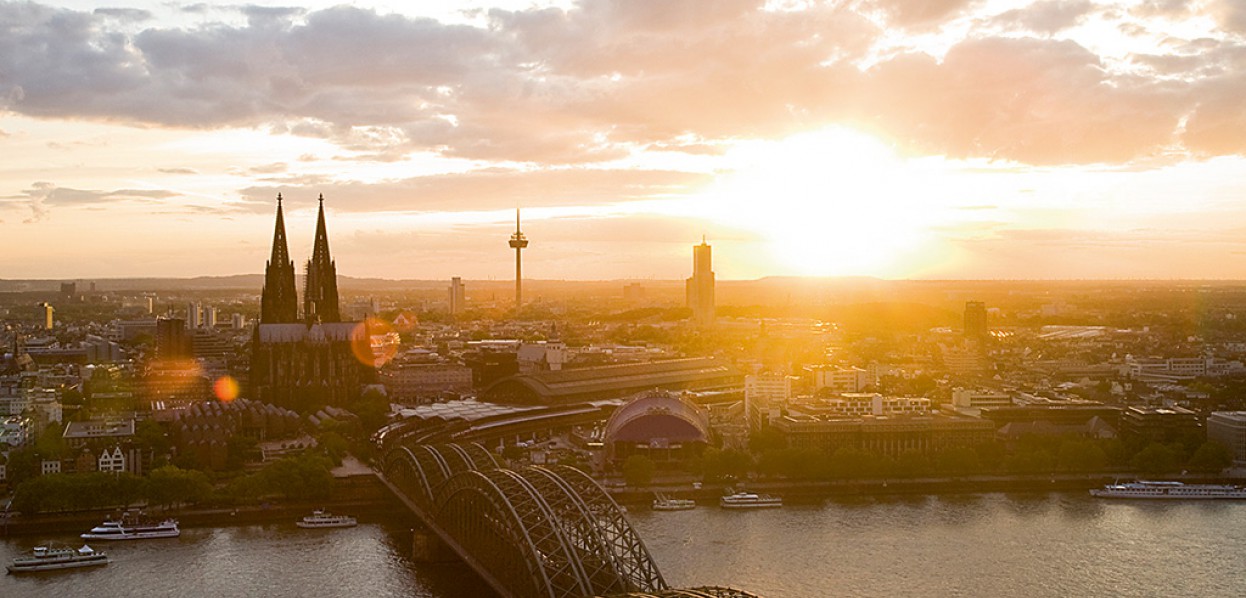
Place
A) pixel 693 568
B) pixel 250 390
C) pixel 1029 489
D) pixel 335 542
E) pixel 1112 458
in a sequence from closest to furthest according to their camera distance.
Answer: pixel 693 568
pixel 335 542
pixel 1029 489
pixel 1112 458
pixel 250 390

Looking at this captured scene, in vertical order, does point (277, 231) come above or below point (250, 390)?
above

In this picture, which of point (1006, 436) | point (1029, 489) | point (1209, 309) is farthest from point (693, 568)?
point (1209, 309)

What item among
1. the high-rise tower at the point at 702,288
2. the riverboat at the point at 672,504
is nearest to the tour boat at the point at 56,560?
the riverboat at the point at 672,504

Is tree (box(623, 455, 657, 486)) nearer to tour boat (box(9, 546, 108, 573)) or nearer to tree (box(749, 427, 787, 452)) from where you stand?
tree (box(749, 427, 787, 452))

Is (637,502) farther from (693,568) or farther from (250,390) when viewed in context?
(250,390)

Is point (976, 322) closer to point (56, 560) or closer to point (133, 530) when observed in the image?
point (133, 530)
